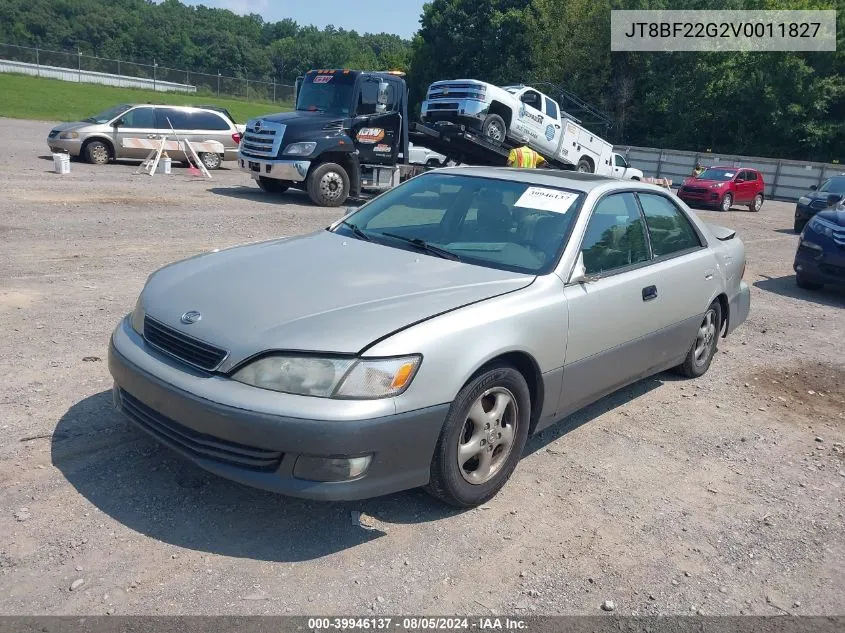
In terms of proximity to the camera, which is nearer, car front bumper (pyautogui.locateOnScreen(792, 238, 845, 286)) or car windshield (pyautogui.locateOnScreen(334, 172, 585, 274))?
car windshield (pyautogui.locateOnScreen(334, 172, 585, 274))

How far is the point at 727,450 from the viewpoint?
15.4ft

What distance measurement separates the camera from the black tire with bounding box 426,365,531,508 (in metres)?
3.38

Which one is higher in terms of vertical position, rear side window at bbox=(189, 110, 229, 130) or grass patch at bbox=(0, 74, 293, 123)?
grass patch at bbox=(0, 74, 293, 123)

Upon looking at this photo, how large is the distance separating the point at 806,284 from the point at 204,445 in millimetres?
9366

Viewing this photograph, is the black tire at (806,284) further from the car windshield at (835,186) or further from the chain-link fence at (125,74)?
the chain-link fence at (125,74)

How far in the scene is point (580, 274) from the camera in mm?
4207

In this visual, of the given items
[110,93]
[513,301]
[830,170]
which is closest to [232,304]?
[513,301]

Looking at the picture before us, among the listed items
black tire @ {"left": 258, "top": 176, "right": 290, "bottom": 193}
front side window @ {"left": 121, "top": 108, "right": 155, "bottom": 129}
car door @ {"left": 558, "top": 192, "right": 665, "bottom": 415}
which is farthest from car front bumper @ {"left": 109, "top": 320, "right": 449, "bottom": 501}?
front side window @ {"left": 121, "top": 108, "right": 155, "bottom": 129}

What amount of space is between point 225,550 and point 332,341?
40.1 inches

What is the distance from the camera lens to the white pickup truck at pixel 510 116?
17844 millimetres

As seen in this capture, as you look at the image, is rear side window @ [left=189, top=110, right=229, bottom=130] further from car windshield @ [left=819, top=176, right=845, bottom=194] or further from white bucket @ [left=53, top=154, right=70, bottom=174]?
car windshield @ [left=819, top=176, right=845, bottom=194]

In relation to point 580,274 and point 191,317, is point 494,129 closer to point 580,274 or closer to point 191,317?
point 580,274

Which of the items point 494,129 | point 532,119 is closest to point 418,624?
point 494,129

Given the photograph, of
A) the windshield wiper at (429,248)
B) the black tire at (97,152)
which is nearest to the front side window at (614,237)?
the windshield wiper at (429,248)
